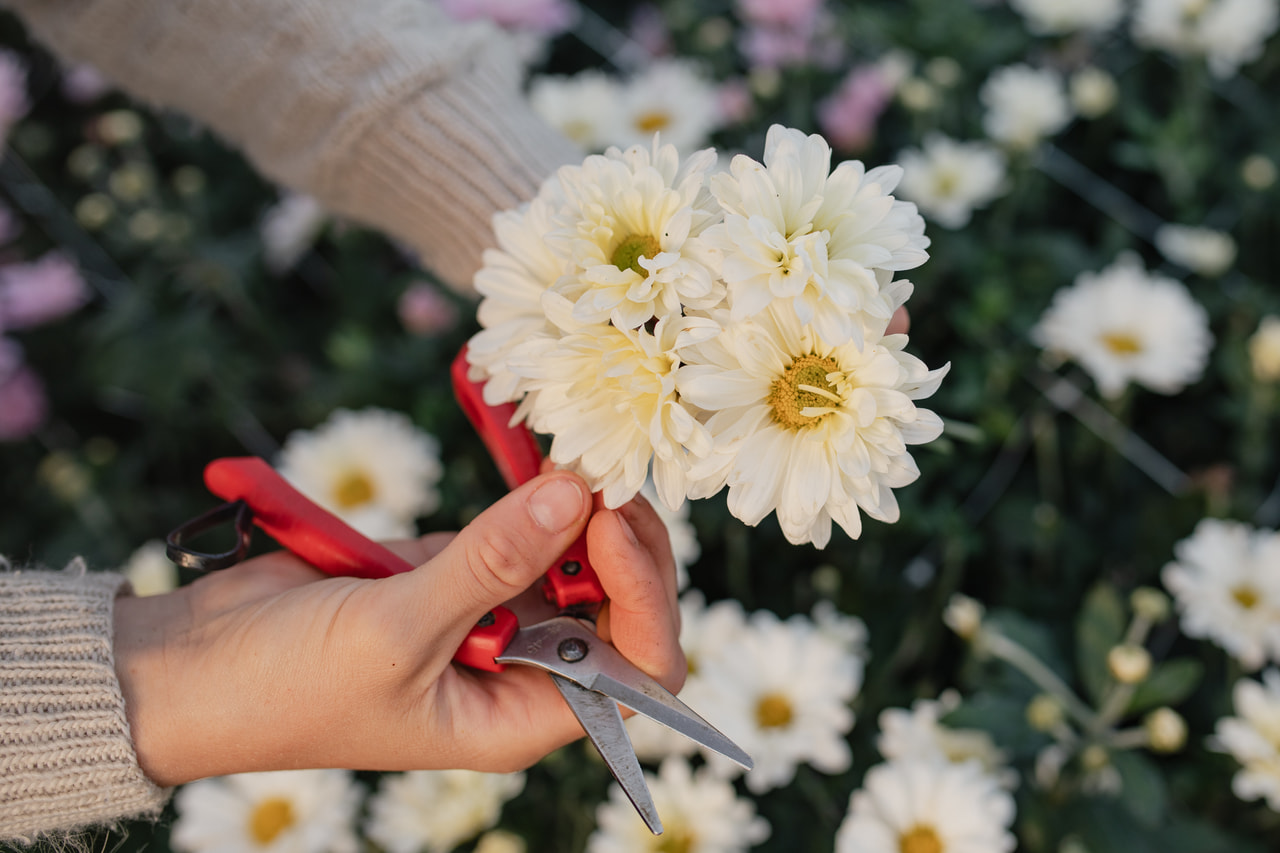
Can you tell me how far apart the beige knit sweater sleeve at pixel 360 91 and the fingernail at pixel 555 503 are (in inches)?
18.1

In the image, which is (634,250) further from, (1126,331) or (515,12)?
(515,12)

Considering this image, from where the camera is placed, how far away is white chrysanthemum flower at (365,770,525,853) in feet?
3.80

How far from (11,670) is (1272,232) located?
6.23ft

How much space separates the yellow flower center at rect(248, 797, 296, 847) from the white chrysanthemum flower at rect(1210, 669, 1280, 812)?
1124 mm

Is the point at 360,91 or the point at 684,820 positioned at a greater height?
the point at 360,91

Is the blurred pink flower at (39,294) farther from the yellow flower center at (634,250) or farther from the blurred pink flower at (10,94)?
the yellow flower center at (634,250)

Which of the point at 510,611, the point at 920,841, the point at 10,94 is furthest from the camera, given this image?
the point at 10,94

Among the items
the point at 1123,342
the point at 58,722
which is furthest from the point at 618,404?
the point at 1123,342

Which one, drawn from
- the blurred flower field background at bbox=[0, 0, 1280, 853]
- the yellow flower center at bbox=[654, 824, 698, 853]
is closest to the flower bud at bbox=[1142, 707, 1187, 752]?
the blurred flower field background at bbox=[0, 0, 1280, 853]

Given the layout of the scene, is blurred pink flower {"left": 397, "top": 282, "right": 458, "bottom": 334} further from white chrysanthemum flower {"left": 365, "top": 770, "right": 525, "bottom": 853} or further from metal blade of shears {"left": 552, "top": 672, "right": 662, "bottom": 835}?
metal blade of shears {"left": 552, "top": 672, "right": 662, "bottom": 835}

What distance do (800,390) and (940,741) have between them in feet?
2.05

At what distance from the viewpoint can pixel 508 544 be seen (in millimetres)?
741

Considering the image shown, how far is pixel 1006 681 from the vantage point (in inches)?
46.8

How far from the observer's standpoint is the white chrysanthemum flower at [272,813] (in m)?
1.19
